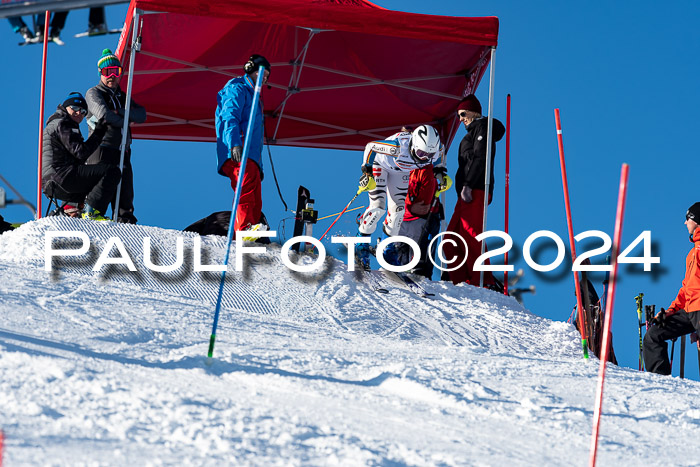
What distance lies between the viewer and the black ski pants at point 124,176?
6309 millimetres

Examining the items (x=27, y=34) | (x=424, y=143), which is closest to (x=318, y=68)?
(x=424, y=143)

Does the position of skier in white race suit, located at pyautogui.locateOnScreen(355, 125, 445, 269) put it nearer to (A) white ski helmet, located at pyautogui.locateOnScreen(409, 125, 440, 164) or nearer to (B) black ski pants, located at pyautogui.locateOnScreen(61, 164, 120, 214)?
(A) white ski helmet, located at pyautogui.locateOnScreen(409, 125, 440, 164)

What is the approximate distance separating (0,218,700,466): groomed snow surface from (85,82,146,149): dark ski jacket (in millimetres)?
1139

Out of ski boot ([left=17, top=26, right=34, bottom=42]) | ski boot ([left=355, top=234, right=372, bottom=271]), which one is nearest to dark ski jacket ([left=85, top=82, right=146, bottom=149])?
ski boot ([left=355, top=234, right=372, bottom=271])

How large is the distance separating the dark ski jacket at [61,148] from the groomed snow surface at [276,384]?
62 centimetres

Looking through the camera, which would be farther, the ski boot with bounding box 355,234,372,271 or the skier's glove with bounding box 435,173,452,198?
the skier's glove with bounding box 435,173,452,198

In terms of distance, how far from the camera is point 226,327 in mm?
4086

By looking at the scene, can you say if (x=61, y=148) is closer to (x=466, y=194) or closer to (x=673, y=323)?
(x=466, y=194)

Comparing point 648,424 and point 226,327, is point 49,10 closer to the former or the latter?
point 226,327

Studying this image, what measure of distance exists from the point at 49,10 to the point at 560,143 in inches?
166

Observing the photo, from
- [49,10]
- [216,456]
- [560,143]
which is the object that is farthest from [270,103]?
[216,456]

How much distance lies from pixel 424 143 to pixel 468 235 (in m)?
0.95

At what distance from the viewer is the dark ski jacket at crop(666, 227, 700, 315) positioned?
5.43 meters

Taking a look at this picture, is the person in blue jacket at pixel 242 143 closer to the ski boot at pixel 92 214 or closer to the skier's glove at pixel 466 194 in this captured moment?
the ski boot at pixel 92 214
